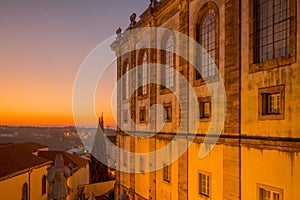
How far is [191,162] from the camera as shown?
595 inches

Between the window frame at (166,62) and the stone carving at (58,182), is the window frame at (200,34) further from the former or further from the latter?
the stone carving at (58,182)

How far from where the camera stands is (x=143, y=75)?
2266 cm

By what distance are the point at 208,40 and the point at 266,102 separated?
4774 millimetres

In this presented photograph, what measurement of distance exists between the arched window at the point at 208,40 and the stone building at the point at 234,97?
0.05 metres

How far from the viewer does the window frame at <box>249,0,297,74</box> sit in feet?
31.9

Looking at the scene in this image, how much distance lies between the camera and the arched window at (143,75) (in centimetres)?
2225

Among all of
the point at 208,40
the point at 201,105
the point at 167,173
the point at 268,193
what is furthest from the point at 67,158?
the point at 268,193

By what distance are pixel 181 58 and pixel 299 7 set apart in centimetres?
757

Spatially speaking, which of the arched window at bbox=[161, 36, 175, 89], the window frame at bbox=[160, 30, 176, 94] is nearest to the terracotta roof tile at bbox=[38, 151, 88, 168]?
the window frame at bbox=[160, 30, 176, 94]

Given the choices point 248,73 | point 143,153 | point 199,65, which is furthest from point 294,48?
point 143,153

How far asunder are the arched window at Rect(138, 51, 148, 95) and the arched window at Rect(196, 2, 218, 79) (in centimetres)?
756

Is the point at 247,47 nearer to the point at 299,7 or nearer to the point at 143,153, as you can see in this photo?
Result: the point at 299,7

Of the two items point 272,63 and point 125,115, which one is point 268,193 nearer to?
point 272,63

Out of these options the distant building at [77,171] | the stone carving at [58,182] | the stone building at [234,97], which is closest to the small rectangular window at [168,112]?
the stone building at [234,97]
